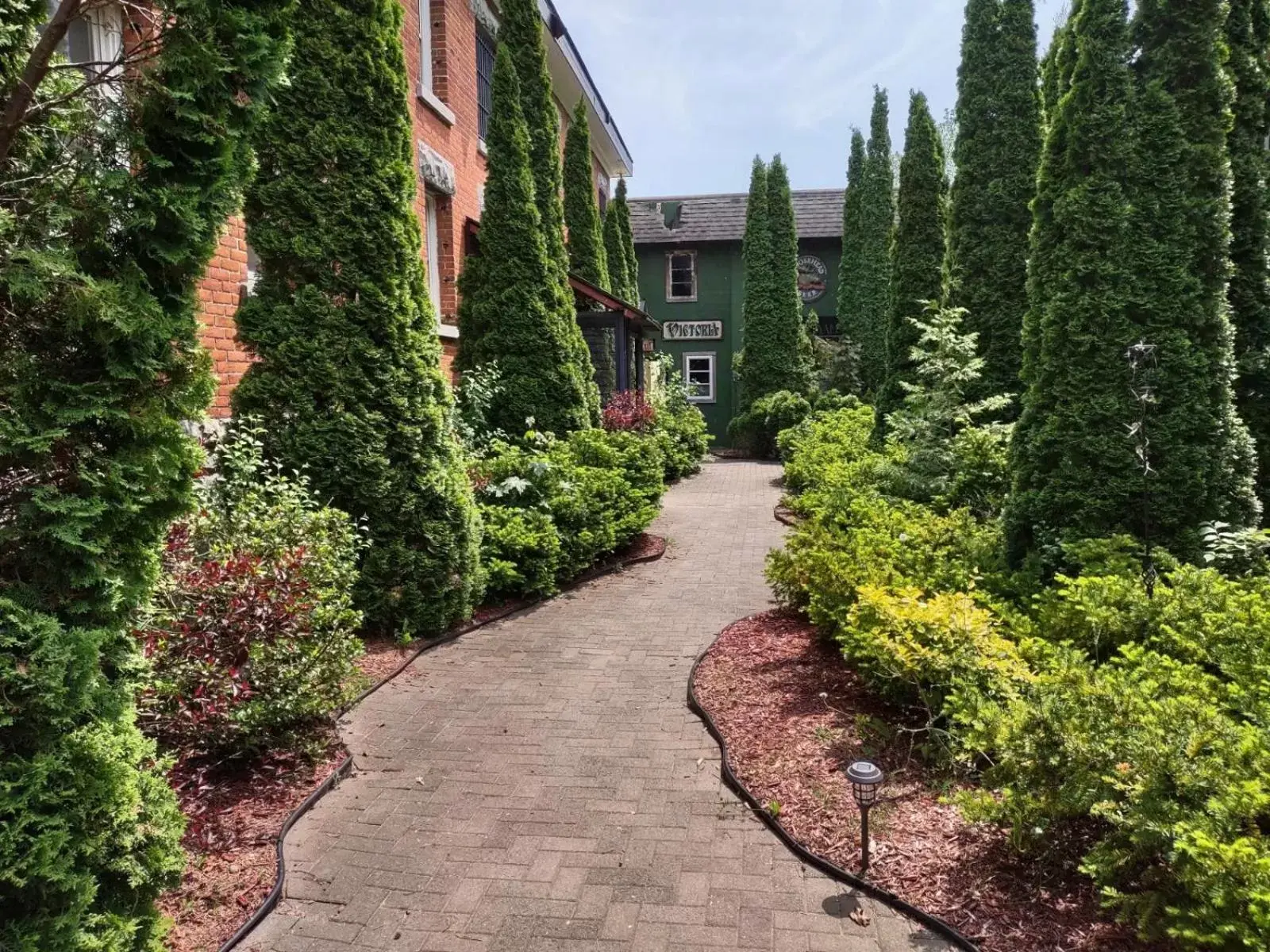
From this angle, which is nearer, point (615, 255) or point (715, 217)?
point (615, 255)

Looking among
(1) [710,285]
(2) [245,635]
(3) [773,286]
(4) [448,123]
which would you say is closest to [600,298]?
(4) [448,123]

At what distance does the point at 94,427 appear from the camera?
224 centimetres

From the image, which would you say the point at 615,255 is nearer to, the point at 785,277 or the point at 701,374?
the point at 785,277

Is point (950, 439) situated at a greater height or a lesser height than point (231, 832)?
greater

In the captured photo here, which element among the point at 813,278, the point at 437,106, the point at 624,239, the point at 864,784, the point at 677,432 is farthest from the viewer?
the point at 813,278

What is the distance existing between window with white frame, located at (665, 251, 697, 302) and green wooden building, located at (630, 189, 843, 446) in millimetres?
29

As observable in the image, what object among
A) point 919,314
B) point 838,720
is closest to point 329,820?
point 838,720

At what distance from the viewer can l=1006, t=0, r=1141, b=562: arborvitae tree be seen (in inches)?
202

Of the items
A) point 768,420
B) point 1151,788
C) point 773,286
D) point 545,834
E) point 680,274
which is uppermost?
point 680,274

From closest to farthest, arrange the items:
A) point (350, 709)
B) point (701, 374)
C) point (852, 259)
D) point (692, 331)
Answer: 1. point (350, 709)
2. point (852, 259)
3. point (692, 331)
4. point (701, 374)

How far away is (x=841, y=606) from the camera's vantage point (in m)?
4.99

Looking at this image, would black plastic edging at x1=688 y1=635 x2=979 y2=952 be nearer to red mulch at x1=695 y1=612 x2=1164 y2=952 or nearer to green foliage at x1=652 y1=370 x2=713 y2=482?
red mulch at x1=695 y1=612 x2=1164 y2=952

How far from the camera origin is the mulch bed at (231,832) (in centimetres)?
278

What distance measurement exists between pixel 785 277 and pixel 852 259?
292 cm
